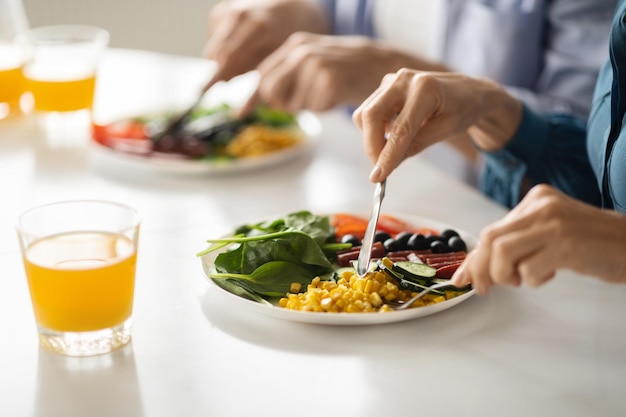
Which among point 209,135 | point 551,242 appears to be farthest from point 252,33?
point 551,242

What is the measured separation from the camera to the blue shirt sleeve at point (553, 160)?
1.55 metres

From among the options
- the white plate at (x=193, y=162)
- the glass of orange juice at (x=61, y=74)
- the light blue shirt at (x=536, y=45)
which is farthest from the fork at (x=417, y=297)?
the glass of orange juice at (x=61, y=74)

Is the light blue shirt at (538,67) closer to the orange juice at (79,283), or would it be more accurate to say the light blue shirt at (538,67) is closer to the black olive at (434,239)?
the black olive at (434,239)

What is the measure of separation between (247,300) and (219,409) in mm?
184

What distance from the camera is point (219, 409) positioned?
91 centimetres

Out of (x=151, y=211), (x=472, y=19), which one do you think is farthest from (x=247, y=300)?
(x=472, y=19)

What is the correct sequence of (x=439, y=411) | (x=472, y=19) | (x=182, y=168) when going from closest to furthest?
(x=439, y=411) → (x=182, y=168) → (x=472, y=19)

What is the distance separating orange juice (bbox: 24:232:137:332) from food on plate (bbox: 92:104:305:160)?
2.29 ft

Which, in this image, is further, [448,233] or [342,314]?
[448,233]

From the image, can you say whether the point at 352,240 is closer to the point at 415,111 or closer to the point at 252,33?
the point at 415,111

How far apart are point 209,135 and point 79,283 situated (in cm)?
86

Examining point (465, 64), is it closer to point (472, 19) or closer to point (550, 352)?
point (472, 19)

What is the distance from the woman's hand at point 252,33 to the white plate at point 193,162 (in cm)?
27

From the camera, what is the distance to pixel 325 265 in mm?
1154
